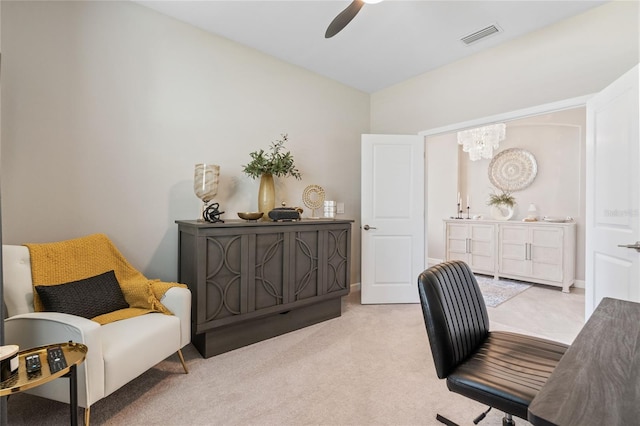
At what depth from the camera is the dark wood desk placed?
23.3 inches

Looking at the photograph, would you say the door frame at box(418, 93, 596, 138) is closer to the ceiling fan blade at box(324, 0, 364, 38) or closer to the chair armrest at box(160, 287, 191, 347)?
the ceiling fan blade at box(324, 0, 364, 38)

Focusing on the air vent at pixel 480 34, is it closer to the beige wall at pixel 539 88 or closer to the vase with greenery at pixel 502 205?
the beige wall at pixel 539 88

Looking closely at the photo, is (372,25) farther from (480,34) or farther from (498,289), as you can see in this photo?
(498,289)

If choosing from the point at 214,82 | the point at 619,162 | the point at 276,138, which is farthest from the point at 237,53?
the point at 619,162

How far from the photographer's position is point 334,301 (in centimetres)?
310

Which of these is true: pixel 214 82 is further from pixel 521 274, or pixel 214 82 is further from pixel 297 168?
pixel 521 274

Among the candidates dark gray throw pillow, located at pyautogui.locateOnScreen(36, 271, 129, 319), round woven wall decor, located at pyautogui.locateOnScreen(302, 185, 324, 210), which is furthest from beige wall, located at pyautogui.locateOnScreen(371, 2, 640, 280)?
dark gray throw pillow, located at pyautogui.locateOnScreen(36, 271, 129, 319)

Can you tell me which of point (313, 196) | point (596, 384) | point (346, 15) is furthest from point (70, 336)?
point (313, 196)

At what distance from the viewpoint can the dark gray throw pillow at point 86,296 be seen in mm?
1669

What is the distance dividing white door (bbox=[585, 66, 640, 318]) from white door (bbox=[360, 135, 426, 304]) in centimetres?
158

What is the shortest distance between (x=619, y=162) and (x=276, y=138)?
2834mm

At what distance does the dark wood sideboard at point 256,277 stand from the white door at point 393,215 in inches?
25.9

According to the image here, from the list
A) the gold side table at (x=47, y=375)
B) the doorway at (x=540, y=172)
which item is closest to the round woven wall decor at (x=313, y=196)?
the doorway at (x=540, y=172)

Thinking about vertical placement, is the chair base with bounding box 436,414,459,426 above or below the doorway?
below
